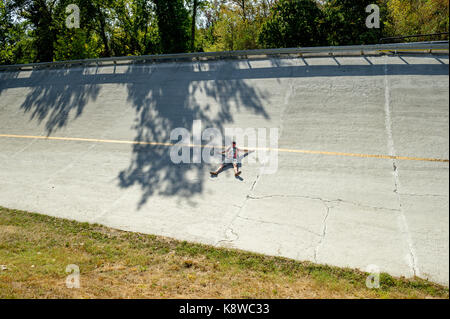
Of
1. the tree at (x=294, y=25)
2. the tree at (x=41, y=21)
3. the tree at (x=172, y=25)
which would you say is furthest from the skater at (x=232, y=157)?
the tree at (x=41, y=21)

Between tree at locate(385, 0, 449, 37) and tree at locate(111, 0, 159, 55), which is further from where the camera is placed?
tree at locate(111, 0, 159, 55)

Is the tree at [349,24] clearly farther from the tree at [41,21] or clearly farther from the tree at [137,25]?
the tree at [41,21]

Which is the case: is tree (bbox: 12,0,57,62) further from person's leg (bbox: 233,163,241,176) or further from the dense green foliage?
person's leg (bbox: 233,163,241,176)

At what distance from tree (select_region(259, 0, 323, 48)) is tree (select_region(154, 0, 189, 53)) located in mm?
6246

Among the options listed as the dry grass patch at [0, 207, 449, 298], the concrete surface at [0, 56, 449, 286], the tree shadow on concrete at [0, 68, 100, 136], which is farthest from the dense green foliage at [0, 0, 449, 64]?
the dry grass patch at [0, 207, 449, 298]

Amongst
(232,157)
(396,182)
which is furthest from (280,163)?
(396,182)

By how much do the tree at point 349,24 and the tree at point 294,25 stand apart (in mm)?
708

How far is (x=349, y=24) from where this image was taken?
21594mm

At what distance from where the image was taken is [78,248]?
8516 millimetres

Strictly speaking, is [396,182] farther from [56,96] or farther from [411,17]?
[56,96]

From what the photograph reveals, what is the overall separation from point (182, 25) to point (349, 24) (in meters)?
11.8

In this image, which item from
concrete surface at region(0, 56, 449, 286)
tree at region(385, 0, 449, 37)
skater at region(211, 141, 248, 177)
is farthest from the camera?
tree at region(385, 0, 449, 37)

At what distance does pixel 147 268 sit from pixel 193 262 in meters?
1.05

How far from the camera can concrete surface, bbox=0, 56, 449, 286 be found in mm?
8148
